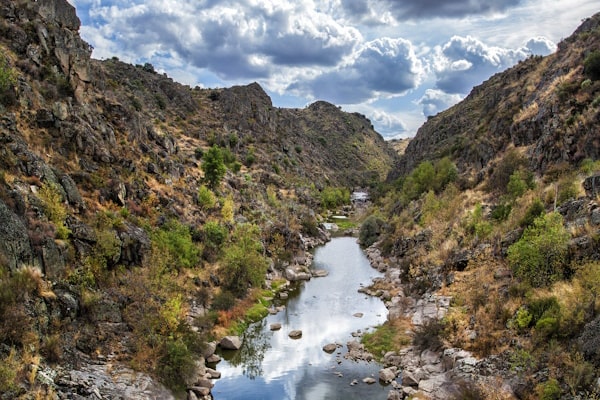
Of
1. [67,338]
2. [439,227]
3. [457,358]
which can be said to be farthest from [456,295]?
[67,338]

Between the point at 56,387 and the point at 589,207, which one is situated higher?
the point at 589,207

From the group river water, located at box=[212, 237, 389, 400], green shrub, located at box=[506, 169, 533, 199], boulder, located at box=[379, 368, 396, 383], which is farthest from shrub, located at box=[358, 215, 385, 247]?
boulder, located at box=[379, 368, 396, 383]

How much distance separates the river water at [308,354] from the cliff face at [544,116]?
2475cm

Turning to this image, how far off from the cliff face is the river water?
24.8m

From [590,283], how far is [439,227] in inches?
1157

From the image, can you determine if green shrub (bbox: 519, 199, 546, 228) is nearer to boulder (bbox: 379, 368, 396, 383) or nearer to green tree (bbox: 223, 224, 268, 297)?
boulder (bbox: 379, 368, 396, 383)

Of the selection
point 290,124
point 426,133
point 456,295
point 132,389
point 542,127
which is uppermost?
point 290,124

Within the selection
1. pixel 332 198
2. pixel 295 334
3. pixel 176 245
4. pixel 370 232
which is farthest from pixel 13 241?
pixel 332 198

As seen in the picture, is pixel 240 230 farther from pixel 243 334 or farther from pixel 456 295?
pixel 456 295

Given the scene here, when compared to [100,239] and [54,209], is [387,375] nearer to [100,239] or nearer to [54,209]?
[100,239]

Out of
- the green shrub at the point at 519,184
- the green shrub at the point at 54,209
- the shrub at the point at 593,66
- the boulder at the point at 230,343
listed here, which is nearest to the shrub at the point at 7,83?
the green shrub at the point at 54,209

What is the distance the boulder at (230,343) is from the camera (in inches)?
1373

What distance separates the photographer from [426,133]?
130 m

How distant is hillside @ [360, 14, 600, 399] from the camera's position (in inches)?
914
